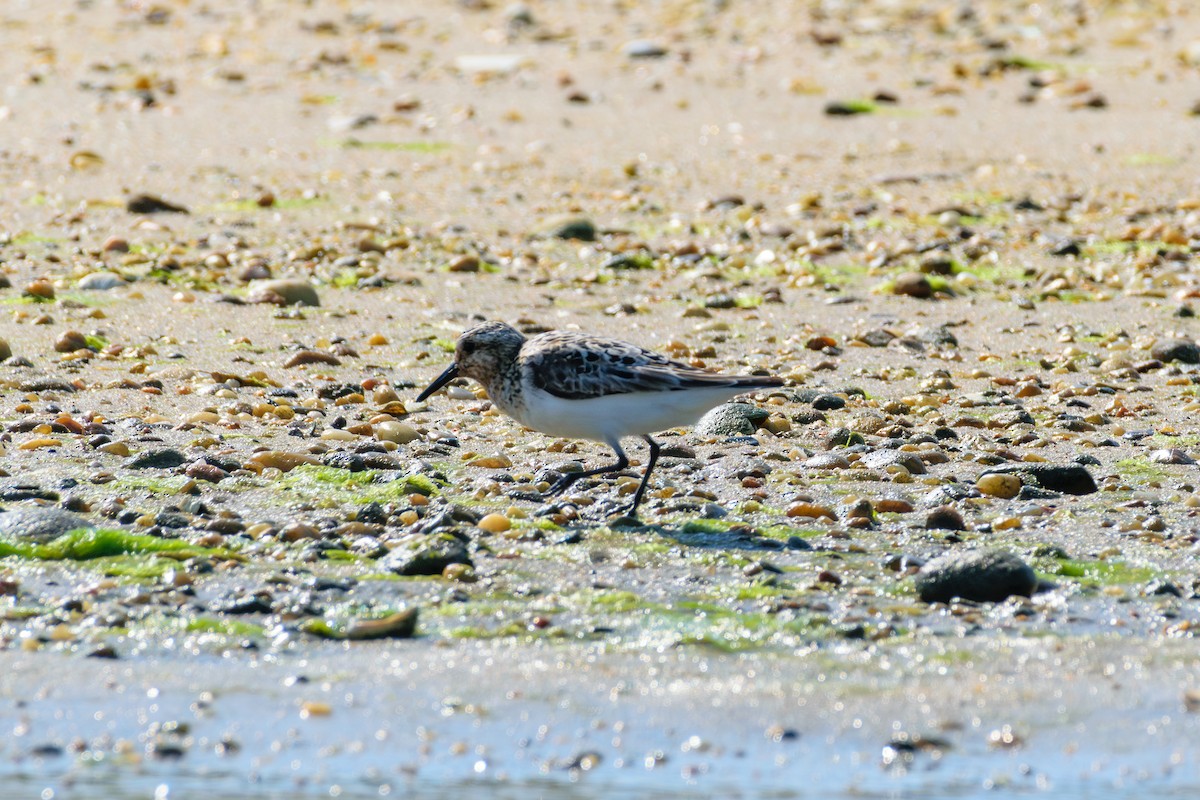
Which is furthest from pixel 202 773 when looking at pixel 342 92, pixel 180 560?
pixel 342 92

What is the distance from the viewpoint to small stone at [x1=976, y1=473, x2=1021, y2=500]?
7.55m

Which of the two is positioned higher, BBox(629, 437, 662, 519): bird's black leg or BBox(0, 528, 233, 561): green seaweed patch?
BBox(0, 528, 233, 561): green seaweed patch

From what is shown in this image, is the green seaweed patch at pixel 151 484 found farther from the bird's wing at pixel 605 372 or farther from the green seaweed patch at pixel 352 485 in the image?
the bird's wing at pixel 605 372

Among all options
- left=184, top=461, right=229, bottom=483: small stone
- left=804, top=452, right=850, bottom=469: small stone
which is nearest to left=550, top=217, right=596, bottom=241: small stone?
left=804, top=452, right=850, bottom=469: small stone

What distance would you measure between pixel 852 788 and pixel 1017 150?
12.3 m

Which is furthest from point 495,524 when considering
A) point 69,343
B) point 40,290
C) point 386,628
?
point 40,290

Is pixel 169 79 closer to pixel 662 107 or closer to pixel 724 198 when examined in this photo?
pixel 662 107

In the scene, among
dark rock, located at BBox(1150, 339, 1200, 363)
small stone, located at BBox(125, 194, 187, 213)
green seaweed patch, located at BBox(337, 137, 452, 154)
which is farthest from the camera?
green seaweed patch, located at BBox(337, 137, 452, 154)

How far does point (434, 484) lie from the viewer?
25.0 feet

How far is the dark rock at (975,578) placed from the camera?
617cm

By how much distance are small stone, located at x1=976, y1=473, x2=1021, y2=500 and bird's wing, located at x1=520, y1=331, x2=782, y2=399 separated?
1.14 m

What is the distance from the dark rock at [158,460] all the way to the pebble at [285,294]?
11.4 ft

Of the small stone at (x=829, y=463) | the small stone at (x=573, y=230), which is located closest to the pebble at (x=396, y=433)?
the small stone at (x=829, y=463)

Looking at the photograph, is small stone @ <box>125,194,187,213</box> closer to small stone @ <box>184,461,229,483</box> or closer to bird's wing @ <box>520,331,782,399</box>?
small stone @ <box>184,461,229,483</box>
